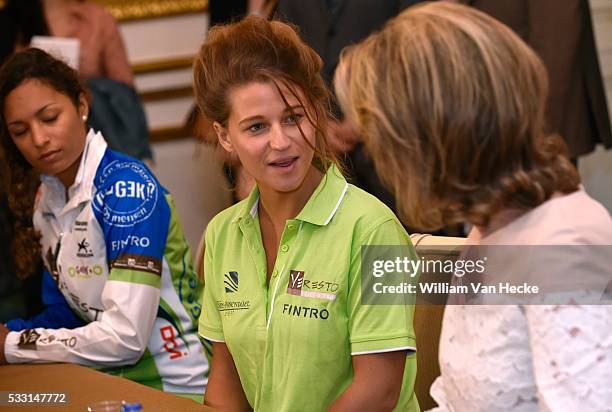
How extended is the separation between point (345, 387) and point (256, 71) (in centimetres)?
59

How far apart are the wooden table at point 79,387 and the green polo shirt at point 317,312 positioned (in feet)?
0.48

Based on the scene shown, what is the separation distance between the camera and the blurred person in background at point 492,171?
1.25 metres

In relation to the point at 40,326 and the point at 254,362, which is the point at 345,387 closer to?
the point at 254,362

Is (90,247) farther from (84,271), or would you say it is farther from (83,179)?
(83,179)

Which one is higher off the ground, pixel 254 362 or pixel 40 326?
pixel 254 362

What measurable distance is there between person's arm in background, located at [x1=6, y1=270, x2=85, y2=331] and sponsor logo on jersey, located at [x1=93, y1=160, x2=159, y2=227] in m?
0.29

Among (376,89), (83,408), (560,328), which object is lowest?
(83,408)

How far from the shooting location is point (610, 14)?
3742mm

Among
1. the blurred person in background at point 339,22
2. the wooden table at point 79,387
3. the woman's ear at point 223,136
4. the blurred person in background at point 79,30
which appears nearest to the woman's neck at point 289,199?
the woman's ear at point 223,136

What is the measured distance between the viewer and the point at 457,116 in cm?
128

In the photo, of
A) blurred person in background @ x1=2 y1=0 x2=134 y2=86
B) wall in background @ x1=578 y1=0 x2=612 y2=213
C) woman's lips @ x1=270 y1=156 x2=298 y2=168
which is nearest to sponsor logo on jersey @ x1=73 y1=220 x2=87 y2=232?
woman's lips @ x1=270 y1=156 x2=298 y2=168

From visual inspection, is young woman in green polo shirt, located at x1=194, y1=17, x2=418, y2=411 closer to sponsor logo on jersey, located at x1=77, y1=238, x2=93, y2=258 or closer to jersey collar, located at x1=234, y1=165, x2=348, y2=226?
jersey collar, located at x1=234, y1=165, x2=348, y2=226

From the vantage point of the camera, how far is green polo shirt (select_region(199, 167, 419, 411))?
67.1 inches

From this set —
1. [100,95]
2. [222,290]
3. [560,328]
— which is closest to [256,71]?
[222,290]
